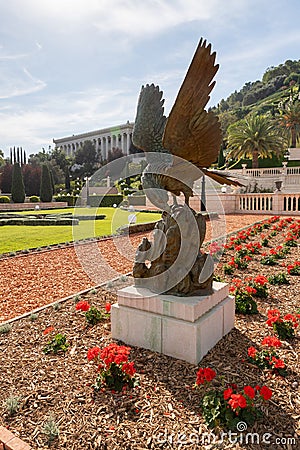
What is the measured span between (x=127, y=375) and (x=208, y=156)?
233cm

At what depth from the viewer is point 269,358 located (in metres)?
3.17

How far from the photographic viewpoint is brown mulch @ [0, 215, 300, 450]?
236 centimetres

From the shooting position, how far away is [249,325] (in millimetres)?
4109

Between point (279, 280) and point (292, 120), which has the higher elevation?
point (292, 120)

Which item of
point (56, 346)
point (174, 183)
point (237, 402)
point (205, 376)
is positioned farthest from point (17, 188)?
point (237, 402)

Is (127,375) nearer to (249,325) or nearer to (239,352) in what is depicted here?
(239,352)

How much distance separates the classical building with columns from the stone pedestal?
69895mm

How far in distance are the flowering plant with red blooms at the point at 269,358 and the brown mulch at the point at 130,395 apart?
68 millimetres

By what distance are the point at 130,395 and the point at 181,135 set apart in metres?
2.47

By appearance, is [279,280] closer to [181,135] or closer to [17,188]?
[181,135]

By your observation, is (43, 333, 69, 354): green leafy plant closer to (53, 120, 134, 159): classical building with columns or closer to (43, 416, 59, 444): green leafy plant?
(43, 416, 59, 444): green leafy plant

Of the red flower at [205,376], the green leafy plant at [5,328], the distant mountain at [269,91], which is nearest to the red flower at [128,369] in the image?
the red flower at [205,376]

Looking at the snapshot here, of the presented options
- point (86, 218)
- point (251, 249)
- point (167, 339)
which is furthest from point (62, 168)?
point (167, 339)

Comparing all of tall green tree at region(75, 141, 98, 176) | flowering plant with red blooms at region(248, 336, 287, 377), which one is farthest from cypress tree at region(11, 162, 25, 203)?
flowering plant with red blooms at region(248, 336, 287, 377)
